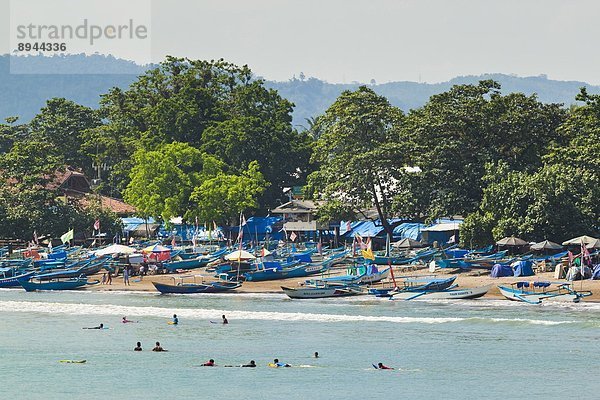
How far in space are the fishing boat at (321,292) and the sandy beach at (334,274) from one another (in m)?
4.59

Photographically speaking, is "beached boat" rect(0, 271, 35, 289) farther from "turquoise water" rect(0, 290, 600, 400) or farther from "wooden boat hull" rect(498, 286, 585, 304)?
"wooden boat hull" rect(498, 286, 585, 304)

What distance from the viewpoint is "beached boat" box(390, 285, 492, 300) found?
76.1 meters

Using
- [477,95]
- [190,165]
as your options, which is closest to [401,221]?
[477,95]

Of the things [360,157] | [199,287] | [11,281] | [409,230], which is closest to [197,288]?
[199,287]

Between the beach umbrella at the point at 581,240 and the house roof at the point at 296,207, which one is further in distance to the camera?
the house roof at the point at 296,207

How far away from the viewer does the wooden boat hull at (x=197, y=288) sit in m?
84.9

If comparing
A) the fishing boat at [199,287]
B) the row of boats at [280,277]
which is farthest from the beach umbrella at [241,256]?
the fishing boat at [199,287]

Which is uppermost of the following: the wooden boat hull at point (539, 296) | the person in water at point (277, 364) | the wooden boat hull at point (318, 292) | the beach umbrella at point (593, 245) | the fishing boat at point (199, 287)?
the beach umbrella at point (593, 245)

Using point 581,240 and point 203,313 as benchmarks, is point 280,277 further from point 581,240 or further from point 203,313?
point 581,240

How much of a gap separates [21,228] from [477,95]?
1986 inches

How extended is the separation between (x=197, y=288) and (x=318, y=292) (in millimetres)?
10596

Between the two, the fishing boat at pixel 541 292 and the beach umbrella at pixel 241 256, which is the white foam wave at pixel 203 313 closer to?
the fishing boat at pixel 541 292

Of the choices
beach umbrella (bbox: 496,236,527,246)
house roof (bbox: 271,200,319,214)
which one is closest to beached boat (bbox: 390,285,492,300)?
beach umbrella (bbox: 496,236,527,246)

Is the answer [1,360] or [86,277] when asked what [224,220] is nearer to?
[86,277]
